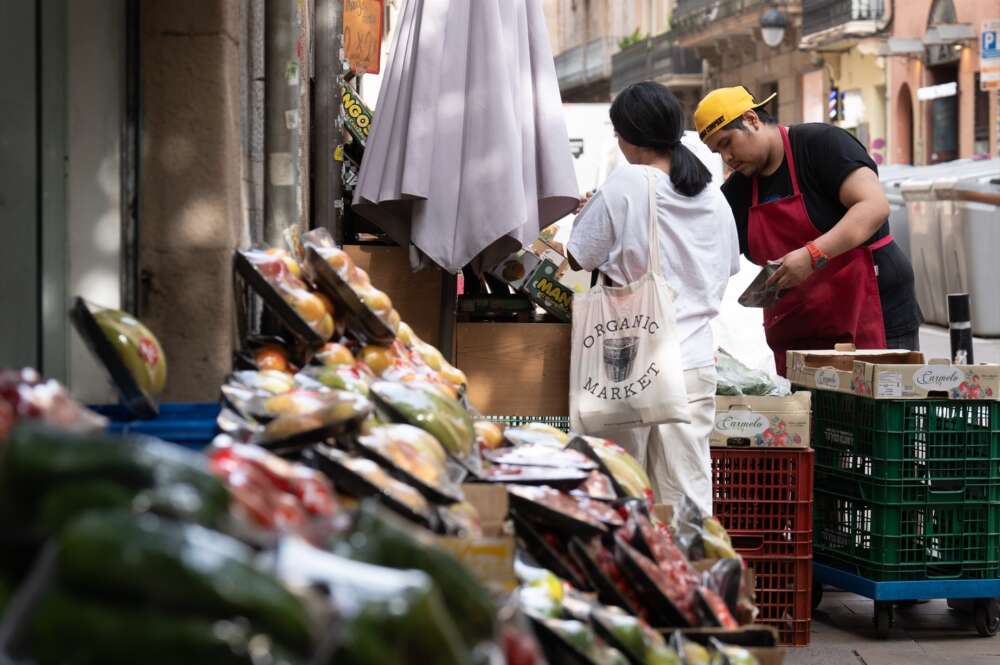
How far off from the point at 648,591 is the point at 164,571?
1603 mm

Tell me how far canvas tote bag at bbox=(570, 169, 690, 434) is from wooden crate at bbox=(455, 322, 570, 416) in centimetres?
35

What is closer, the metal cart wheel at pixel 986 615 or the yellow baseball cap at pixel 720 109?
the metal cart wheel at pixel 986 615

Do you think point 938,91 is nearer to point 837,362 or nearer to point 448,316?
point 837,362

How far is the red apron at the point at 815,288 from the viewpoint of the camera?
629 centimetres

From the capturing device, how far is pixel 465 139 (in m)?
5.56

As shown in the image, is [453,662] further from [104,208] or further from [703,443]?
[703,443]

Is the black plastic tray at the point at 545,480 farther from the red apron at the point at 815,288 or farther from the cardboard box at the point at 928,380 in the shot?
the red apron at the point at 815,288

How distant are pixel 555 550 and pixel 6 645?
160 cm

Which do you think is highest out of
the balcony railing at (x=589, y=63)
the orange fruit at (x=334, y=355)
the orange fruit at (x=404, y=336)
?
the balcony railing at (x=589, y=63)

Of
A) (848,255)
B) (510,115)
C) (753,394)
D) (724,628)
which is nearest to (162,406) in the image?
(724,628)

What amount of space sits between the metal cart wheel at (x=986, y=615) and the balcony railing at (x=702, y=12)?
3383cm

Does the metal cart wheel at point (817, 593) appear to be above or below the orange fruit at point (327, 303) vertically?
below

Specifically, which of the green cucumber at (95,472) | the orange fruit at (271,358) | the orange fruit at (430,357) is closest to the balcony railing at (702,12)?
the orange fruit at (430,357)

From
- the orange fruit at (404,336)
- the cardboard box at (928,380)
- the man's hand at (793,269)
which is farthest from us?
the man's hand at (793,269)
